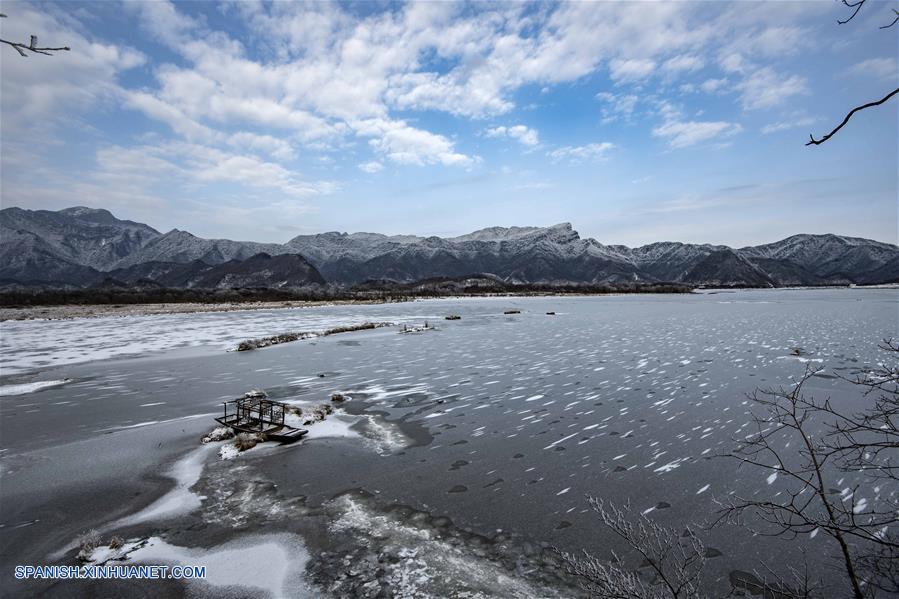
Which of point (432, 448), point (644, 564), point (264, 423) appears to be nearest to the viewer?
point (644, 564)

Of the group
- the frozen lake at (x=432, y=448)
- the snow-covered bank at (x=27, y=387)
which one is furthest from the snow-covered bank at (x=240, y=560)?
the snow-covered bank at (x=27, y=387)

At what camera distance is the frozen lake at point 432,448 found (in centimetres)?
802

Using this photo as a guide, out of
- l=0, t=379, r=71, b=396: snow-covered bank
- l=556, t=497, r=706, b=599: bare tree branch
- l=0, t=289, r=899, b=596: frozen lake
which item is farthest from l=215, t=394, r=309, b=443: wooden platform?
l=0, t=379, r=71, b=396: snow-covered bank

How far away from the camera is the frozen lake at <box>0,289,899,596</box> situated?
8016 mm

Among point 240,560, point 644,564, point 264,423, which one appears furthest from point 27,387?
point 644,564

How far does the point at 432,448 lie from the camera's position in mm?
12414

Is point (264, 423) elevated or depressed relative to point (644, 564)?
elevated

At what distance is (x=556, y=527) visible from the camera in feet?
27.3

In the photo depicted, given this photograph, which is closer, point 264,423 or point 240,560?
point 240,560

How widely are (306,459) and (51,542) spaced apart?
16.9ft

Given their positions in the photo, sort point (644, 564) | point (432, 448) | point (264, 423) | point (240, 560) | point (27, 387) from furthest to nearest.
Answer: point (27, 387)
point (264, 423)
point (432, 448)
point (240, 560)
point (644, 564)

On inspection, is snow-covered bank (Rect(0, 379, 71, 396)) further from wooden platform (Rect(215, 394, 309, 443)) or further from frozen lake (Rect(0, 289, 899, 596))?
wooden platform (Rect(215, 394, 309, 443))

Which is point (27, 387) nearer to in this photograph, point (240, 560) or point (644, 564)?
point (240, 560)

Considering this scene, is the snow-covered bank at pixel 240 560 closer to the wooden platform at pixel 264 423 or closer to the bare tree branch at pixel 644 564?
the bare tree branch at pixel 644 564
